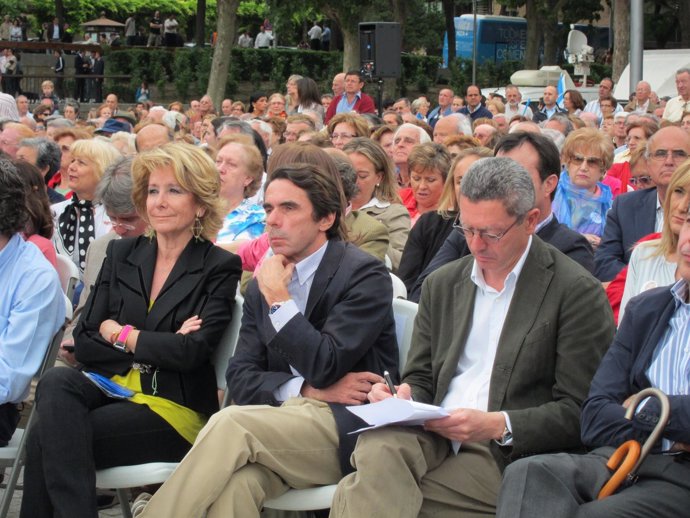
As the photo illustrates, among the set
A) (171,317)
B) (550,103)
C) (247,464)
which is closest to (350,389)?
(247,464)

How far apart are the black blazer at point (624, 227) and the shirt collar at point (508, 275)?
216 centimetres

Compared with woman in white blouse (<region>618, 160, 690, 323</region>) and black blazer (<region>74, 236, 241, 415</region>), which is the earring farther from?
woman in white blouse (<region>618, 160, 690, 323</region>)

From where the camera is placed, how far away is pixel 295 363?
13.2 ft

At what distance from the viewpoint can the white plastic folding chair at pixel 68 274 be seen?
523 cm

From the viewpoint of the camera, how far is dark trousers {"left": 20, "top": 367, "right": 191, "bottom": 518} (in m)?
4.10


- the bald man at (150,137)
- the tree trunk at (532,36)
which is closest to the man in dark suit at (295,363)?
the bald man at (150,137)

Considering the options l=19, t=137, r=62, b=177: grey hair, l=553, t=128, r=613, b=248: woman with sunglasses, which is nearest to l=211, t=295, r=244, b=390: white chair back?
l=553, t=128, r=613, b=248: woman with sunglasses

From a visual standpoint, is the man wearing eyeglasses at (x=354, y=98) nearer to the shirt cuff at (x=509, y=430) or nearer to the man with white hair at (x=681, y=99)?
the man with white hair at (x=681, y=99)

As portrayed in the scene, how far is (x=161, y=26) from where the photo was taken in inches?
1791

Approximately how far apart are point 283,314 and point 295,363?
0.59ft

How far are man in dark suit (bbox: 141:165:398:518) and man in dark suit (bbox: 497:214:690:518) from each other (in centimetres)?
78

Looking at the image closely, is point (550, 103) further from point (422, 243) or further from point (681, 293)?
point (681, 293)

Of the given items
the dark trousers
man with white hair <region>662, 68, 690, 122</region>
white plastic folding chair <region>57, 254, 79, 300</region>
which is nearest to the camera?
the dark trousers

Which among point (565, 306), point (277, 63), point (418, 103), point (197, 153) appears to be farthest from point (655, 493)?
point (277, 63)
